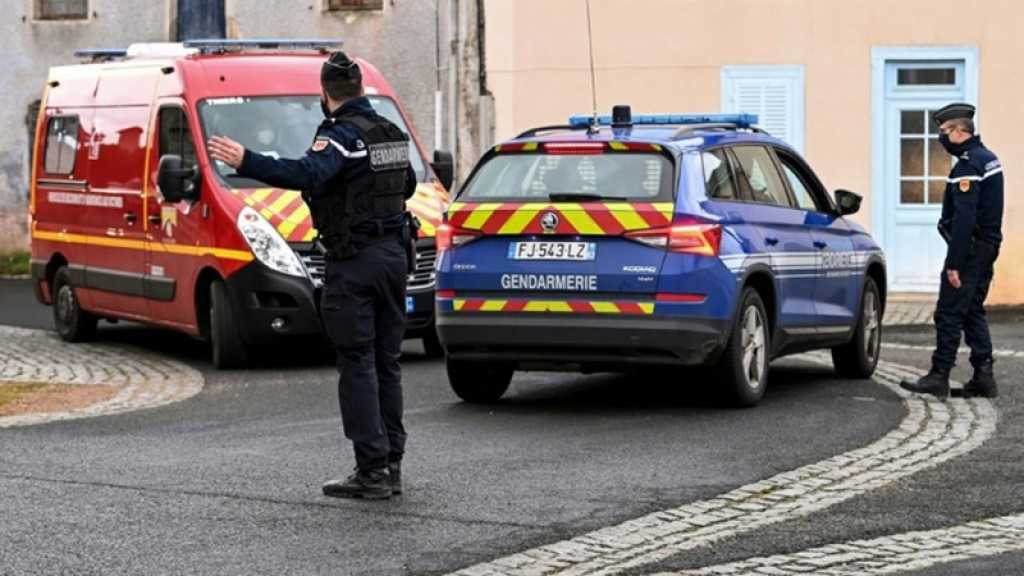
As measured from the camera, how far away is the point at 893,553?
316 inches

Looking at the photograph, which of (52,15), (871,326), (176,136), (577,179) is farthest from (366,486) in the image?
(52,15)

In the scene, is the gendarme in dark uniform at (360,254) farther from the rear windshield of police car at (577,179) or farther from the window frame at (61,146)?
the window frame at (61,146)

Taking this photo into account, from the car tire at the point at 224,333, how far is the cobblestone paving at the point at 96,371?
0.23 meters

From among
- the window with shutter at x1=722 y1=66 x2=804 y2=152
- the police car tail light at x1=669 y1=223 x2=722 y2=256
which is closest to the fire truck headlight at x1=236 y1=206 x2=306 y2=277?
the police car tail light at x1=669 y1=223 x2=722 y2=256

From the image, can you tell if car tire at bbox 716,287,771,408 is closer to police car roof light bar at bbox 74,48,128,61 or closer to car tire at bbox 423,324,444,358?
car tire at bbox 423,324,444,358

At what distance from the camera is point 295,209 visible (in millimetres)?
15852

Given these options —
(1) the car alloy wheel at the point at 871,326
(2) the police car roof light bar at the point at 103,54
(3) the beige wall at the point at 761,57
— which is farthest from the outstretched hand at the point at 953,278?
(3) the beige wall at the point at 761,57

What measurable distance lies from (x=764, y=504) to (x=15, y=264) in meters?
22.0

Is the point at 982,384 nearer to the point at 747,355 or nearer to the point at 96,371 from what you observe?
the point at 747,355

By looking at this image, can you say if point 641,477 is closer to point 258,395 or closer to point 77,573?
point 77,573

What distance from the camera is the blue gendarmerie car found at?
12234mm

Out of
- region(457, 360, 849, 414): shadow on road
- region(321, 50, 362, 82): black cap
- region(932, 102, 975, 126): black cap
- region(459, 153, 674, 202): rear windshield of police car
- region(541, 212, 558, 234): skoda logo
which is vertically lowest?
region(457, 360, 849, 414): shadow on road

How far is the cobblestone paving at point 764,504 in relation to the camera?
7.89 meters

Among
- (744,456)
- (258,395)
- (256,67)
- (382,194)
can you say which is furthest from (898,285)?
(382,194)
